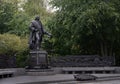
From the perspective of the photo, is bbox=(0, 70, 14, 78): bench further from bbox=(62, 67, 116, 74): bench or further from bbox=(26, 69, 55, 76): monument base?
bbox=(62, 67, 116, 74): bench

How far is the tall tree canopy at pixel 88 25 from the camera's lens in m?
26.1

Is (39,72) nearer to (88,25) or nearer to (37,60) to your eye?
(37,60)

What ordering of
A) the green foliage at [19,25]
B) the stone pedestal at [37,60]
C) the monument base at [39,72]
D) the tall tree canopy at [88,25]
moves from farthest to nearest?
the green foliage at [19,25] < the tall tree canopy at [88,25] < the stone pedestal at [37,60] < the monument base at [39,72]

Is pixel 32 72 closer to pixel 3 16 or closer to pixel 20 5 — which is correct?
pixel 3 16

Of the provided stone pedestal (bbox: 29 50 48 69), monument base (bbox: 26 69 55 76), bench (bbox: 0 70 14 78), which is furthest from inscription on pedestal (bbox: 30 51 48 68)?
bench (bbox: 0 70 14 78)

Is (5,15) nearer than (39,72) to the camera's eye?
No

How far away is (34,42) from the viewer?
2019 centimetres

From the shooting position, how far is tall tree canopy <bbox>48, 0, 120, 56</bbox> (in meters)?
26.1

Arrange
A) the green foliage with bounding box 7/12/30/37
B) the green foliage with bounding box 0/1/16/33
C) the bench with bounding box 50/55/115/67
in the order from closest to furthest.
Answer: the bench with bounding box 50/55/115/67 < the green foliage with bounding box 7/12/30/37 < the green foliage with bounding box 0/1/16/33

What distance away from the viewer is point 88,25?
26.2 meters

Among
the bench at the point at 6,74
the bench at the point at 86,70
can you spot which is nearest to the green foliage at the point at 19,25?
→ the bench at the point at 86,70

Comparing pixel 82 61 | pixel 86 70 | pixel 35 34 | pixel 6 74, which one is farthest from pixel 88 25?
pixel 6 74

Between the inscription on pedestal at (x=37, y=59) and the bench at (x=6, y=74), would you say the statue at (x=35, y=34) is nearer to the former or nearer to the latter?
the inscription on pedestal at (x=37, y=59)

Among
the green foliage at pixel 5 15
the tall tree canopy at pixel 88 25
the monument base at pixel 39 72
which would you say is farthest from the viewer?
the green foliage at pixel 5 15
